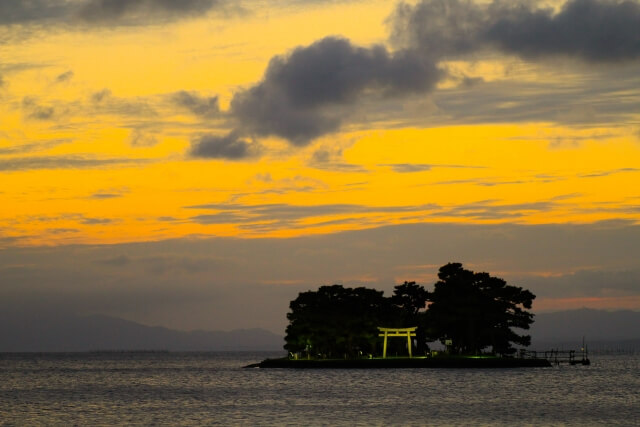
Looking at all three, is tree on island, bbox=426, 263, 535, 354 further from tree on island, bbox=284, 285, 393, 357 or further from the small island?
tree on island, bbox=284, 285, 393, 357

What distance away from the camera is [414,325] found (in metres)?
126

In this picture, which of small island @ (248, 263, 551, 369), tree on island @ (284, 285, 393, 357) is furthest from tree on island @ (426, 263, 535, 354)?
tree on island @ (284, 285, 393, 357)

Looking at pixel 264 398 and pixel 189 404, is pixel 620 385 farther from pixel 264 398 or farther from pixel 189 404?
pixel 189 404

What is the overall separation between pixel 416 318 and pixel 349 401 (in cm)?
4696

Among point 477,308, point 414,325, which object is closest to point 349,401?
point 477,308

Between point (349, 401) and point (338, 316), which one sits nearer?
point (349, 401)

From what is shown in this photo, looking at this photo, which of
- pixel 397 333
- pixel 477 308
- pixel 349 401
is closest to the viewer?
pixel 349 401

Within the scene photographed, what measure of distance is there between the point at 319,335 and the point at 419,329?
13492mm

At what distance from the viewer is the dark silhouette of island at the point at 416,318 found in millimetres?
112438

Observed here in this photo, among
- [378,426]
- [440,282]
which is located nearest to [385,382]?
[440,282]

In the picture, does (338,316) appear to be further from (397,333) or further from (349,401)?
(349,401)

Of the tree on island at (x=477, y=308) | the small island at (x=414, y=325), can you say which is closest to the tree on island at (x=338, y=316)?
the small island at (x=414, y=325)

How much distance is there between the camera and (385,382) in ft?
339

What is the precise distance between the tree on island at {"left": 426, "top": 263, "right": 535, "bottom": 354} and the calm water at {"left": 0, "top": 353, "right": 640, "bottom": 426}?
478 cm
